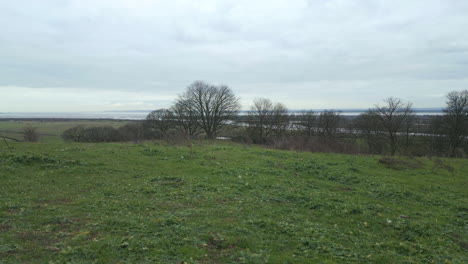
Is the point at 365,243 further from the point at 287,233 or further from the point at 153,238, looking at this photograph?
the point at 153,238

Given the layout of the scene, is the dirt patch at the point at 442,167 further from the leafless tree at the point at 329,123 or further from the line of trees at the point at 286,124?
the leafless tree at the point at 329,123

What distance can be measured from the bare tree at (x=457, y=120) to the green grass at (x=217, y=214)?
32.4 m

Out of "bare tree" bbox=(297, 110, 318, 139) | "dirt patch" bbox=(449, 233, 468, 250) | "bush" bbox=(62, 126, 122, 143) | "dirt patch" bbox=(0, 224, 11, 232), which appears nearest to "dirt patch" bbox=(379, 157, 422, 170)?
"dirt patch" bbox=(449, 233, 468, 250)

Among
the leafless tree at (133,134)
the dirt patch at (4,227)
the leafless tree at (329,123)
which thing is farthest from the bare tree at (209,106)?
the dirt patch at (4,227)

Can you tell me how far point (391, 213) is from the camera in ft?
22.3

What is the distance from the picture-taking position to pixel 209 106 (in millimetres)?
49062

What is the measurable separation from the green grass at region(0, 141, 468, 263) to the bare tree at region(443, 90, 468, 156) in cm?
3242

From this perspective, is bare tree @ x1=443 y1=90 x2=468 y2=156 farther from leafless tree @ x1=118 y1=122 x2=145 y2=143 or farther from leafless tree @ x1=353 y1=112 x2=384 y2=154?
leafless tree @ x1=118 y1=122 x2=145 y2=143

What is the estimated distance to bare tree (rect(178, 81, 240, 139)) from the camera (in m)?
48.8

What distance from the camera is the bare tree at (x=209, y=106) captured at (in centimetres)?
4884

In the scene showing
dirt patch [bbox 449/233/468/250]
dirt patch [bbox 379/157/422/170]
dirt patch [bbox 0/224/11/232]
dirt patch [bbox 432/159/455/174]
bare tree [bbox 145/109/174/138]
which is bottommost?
dirt patch [bbox 449/233/468/250]

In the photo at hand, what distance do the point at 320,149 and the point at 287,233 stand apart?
54.3 ft

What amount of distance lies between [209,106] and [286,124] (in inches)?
678

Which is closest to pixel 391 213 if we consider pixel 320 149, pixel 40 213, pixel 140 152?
pixel 40 213
